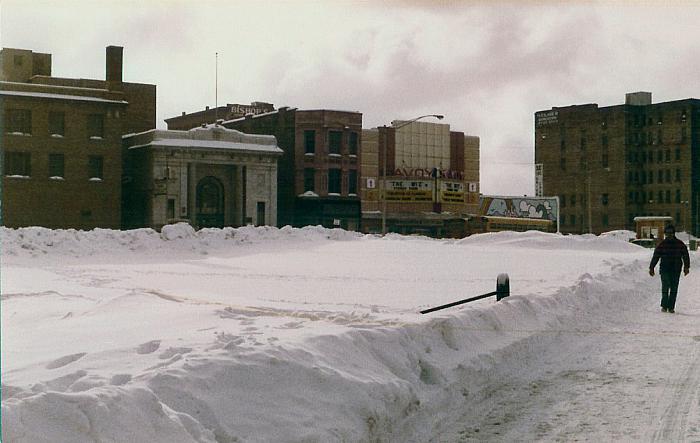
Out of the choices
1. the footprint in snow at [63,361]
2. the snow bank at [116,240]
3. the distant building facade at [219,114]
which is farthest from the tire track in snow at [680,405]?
the distant building facade at [219,114]

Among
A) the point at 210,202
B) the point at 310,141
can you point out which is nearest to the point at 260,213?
the point at 210,202

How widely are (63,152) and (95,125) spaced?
3.14 m

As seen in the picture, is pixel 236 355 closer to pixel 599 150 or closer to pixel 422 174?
pixel 422 174

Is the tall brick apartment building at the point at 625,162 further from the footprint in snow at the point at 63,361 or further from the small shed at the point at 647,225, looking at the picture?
the footprint in snow at the point at 63,361

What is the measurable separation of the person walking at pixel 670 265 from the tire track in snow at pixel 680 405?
630cm

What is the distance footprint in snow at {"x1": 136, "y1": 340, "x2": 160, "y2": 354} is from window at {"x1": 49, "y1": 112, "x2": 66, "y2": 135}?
172 ft

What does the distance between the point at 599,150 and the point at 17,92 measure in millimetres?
87189

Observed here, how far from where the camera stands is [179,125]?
9712 cm

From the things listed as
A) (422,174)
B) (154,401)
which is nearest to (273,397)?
(154,401)

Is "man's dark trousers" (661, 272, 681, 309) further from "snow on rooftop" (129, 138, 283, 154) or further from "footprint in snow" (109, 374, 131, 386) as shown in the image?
"snow on rooftop" (129, 138, 283, 154)

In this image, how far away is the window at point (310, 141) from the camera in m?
68.4

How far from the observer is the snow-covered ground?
18.1ft

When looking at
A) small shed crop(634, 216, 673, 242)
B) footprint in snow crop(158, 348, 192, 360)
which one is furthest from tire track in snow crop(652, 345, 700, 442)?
small shed crop(634, 216, 673, 242)

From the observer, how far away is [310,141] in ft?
225
